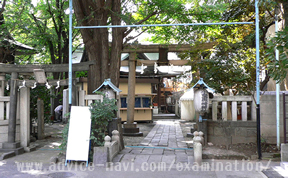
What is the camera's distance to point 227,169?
7484 mm

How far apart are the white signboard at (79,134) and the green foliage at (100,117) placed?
234 mm

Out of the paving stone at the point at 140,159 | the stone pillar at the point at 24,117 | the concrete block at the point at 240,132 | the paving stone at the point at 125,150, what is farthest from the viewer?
the stone pillar at the point at 24,117

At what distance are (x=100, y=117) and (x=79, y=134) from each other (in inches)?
33.8

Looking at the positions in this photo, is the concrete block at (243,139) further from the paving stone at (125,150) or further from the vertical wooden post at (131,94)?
the vertical wooden post at (131,94)

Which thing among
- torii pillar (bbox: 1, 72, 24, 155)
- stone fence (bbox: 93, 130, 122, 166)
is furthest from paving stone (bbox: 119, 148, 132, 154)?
torii pillar (bbox: 1, 72, 24, 155)

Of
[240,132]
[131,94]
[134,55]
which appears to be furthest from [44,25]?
[240,132]

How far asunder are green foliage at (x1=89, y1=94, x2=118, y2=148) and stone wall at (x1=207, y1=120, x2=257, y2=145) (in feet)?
12.9

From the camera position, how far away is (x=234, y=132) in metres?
9.54

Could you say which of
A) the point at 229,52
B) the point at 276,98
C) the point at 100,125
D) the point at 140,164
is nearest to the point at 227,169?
the point at 140,164

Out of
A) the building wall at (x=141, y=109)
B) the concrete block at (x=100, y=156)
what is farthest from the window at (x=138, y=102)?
the concrete block at (x=100, y=156)

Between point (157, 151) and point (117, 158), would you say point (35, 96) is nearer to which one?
point (117, 158)

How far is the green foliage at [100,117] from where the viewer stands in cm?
846

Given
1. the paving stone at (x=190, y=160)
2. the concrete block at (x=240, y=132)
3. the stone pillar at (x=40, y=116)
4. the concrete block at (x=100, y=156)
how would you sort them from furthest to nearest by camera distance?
1. the stone pillar at (x=40, y=116)
2. the concrete block at (x=240, y=132)
3. the paving stone at (x=190, y=160)
4. the concrete block at (x=100, y=156)

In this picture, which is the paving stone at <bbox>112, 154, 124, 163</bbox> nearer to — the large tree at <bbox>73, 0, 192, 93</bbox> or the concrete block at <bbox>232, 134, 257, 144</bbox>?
the large tree at <bbox>73, 0, 192, 93</bbox>
